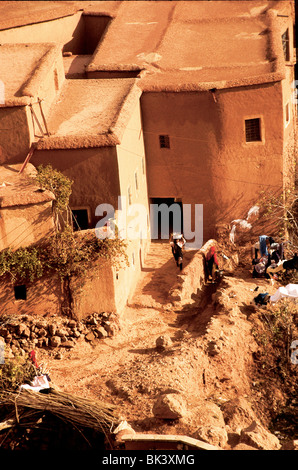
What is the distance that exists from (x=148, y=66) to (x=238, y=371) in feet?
38.5

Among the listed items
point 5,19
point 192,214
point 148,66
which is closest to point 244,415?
point 192,214

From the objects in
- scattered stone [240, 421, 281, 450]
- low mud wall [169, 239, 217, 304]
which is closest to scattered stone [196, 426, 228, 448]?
scattered stone [240, 421, 281, 450]

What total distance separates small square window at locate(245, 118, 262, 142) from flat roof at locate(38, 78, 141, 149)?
3964 mm

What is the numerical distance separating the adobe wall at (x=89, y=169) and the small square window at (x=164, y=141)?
175 inches

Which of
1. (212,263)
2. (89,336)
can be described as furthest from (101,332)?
(212,263)

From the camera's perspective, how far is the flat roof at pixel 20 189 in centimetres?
2386

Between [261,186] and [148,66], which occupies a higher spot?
[148,66]

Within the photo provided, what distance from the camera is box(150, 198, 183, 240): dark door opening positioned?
31594mm

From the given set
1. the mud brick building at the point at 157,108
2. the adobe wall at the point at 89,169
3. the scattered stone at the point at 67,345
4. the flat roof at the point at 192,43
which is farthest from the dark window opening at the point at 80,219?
the flat roof at the point at 192,43

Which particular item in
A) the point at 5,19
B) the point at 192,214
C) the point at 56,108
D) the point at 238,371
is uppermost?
the point at 5,19

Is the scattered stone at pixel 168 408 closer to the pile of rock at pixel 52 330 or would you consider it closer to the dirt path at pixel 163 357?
the dirt path at pixel 163 357

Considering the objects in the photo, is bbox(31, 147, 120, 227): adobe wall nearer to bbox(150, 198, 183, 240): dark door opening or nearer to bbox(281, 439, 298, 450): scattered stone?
bbox(150, 198, 183, 240): dark door opening

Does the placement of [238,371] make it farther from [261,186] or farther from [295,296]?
[261,186]

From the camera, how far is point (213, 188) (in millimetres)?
30500
